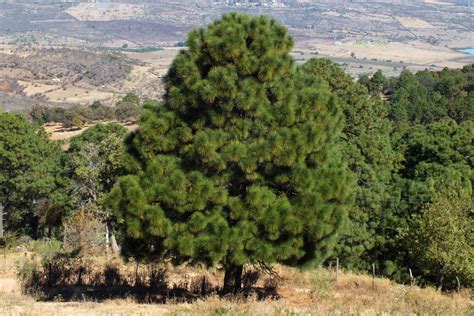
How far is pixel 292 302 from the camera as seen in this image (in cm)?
1334

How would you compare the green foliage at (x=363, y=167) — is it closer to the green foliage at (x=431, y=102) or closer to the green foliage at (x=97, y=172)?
the green foliage at (x=97, y=172)

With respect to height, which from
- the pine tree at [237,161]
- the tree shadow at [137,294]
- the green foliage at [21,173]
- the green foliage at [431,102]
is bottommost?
the green foliage at [21,173]

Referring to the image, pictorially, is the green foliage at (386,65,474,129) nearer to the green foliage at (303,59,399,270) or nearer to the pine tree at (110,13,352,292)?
the green foliage at (303,59,399,270)

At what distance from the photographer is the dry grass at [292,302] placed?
11227 millimetres

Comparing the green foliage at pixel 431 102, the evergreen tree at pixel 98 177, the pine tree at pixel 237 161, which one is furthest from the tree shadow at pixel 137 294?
the green foliage at pixel 431 102

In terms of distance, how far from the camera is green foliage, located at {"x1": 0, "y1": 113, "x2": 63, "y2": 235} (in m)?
35.1

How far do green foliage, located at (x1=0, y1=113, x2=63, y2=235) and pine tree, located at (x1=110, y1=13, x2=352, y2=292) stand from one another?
23631 mm

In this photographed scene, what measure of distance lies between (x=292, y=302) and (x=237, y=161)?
3451 millimetres

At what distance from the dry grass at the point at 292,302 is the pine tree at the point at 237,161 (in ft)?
3.06

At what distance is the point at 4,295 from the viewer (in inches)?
546

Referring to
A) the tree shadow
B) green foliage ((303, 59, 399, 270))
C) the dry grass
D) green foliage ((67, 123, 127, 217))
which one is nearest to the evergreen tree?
green foliage ((67, 123, 127, 217))

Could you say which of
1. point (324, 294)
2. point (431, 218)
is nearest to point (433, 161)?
point (431, 218)

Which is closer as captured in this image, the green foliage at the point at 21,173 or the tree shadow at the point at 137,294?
the tree shadow at the point at 137,294

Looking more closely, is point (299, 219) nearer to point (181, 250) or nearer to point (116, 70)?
point (181, 250)
